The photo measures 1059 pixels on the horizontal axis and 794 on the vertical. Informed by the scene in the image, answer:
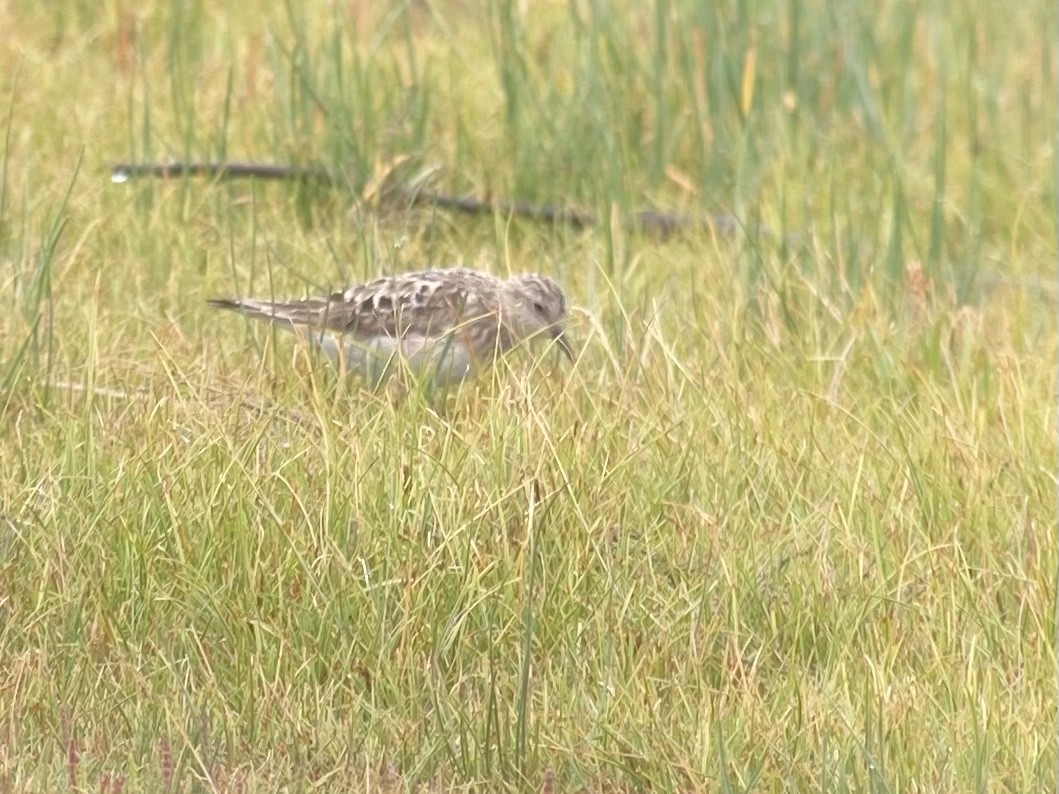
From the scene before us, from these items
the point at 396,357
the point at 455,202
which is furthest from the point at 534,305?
the point at 455,202

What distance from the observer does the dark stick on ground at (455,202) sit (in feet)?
22.3

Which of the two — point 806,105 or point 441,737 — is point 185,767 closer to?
point 441,737

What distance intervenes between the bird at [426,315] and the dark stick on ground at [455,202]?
27.7 inches

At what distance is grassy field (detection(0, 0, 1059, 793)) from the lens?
402 centimetres

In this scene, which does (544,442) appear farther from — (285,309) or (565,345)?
(285,309)

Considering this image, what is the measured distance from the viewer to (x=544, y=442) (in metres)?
4.68

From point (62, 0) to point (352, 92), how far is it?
1.66 meters

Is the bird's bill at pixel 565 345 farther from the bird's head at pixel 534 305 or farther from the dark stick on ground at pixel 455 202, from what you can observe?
the dark stick on ground at pixel 455 202

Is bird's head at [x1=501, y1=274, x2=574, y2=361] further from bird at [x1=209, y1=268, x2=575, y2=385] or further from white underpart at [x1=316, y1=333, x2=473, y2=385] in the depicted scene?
white underpart at [x1=316, y1=333, x2=473, y2=385]

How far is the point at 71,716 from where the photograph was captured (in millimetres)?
3984

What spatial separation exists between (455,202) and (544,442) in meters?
2.48

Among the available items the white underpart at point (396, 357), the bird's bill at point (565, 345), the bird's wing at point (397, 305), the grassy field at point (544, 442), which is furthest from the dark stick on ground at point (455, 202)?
the white underpart at point (396, 357)

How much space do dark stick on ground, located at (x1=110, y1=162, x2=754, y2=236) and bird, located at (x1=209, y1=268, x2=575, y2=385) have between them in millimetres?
704

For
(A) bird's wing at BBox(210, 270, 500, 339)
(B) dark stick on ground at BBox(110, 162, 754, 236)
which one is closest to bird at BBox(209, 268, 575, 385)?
(A) bird's wing at BBox(210, 270, 500, 339)
